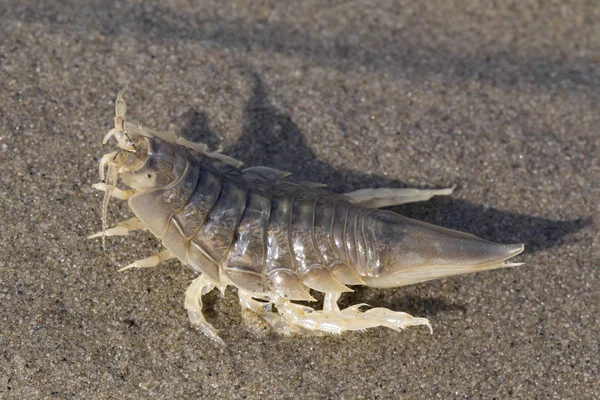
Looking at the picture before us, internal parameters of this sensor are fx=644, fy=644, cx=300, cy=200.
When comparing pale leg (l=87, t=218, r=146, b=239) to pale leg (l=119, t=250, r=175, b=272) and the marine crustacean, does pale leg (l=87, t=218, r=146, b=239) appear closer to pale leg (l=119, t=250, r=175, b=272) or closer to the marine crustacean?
the marine crustacean

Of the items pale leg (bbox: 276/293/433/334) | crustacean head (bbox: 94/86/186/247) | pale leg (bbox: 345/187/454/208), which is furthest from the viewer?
pale leg (bbox: 345/187/454/208)

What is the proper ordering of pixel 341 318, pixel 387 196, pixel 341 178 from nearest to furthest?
pixel 341 318 < pixel 387 196 < pixel 341 178

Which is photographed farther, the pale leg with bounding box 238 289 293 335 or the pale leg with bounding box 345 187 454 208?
the pale leg with bounding box 345 187 454 208

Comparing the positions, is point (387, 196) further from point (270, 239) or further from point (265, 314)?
point (265, 314)

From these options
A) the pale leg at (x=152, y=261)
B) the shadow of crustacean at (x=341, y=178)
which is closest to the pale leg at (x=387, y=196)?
the shadow of crustacean at (x=341, y=178)

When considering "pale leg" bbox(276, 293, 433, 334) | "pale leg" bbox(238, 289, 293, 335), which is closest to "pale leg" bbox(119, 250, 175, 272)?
"pale leg" bbox(238, 289, 293, 335)

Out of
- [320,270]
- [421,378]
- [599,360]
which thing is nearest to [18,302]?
[320,270]

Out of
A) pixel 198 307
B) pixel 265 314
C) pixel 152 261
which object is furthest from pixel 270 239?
pixel 152 261
